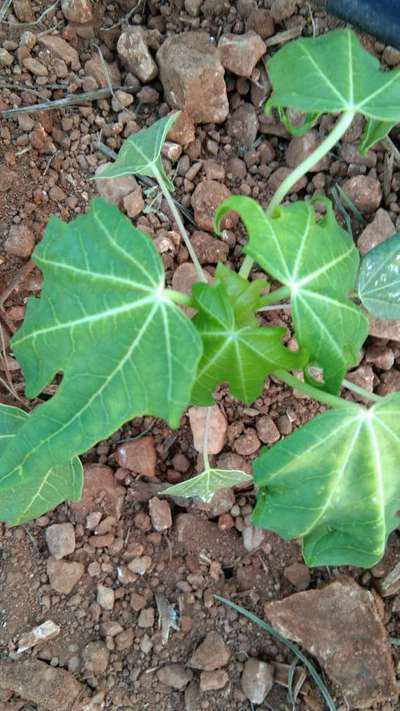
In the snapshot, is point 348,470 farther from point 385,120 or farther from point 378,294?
point 385,120

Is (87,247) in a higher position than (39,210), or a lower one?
higher

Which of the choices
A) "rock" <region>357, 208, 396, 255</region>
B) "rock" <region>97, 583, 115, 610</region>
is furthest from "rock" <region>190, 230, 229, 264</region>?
"rock" <region>97, 583, 115, 610</region>

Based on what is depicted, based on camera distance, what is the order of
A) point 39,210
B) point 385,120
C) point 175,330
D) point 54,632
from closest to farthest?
1. point 175,330
2. point 385,120
3. point 54,632
4. point 39,210

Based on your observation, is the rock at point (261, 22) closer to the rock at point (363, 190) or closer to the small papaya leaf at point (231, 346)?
the rock at point (363, 190)

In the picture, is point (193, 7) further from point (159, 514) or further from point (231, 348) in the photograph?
point (159, 514)

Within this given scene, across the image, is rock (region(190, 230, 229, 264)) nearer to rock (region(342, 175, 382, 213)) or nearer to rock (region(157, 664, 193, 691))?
rock (region(342, 175, 382, 213))

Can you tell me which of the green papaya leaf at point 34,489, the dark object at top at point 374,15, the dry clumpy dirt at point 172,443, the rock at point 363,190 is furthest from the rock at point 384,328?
the green papaya leaf at point 34,489

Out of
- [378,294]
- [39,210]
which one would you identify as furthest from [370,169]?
[39,210]
